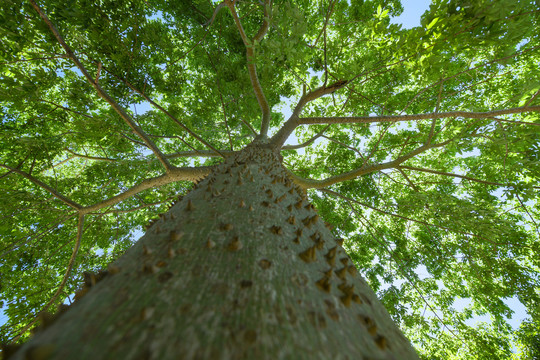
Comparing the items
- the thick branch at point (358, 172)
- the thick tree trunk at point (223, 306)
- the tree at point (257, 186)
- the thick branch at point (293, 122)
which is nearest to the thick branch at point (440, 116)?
the tree at point (257, 186)

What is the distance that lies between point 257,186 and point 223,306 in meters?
1.23

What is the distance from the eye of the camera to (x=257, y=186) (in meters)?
1.89

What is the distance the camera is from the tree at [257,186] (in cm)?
73

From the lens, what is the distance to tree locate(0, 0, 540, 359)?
73 centimetres

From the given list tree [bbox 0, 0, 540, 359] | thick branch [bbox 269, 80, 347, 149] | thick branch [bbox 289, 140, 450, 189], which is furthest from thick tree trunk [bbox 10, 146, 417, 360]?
thick branch [bbox 289, 140, 450, 189]

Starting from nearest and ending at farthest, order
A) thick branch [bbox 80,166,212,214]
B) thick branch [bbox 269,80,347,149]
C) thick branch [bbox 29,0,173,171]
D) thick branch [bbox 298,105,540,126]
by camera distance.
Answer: thick branch [bbox 29,0,173,171] < thick branch [bbox 298,105,540,126] < thick branch [bbox 269,80,347,149] < thick branch [bbox 80,166,212,214]

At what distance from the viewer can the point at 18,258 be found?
4266 mm

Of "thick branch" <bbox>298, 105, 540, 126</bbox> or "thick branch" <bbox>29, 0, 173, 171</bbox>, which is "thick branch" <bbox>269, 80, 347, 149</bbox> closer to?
"thick branch" <bbox>298, 105, 540, 126</bbox>

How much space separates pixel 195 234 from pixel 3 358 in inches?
26.1

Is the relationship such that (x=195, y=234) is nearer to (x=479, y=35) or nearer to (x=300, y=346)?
(x=300, y=346)

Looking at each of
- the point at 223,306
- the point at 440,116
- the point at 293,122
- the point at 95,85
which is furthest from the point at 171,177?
the point at 440,116

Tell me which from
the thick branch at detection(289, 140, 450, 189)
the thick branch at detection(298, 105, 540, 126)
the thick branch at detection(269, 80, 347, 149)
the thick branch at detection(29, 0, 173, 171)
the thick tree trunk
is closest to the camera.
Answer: the thick tree trunk

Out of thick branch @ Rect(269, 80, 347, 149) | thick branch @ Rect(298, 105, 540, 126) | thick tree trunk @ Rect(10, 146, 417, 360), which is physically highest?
thick branch @ Rect(269, 80, 347, 149)

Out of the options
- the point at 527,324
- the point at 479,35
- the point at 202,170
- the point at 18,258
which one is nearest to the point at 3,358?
the point at 202,170
